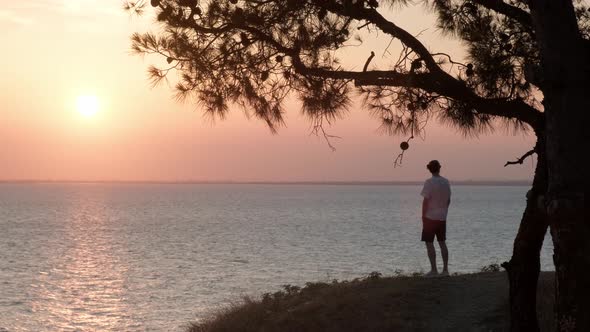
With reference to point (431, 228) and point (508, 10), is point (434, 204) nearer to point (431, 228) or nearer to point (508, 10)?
point (431, 228)

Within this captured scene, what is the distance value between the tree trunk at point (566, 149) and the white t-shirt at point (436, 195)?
6.40 meters

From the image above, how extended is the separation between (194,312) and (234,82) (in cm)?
1627

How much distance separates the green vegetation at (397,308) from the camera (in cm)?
1205

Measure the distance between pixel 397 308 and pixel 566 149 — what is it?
17.9 ft

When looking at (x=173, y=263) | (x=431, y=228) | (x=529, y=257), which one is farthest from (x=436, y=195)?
(x=173, y=263)

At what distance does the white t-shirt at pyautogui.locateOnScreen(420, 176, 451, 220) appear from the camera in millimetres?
14297

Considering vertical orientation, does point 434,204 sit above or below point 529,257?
above

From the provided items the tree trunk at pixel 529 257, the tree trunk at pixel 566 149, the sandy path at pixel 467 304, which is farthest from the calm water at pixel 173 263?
the tree trunk at pixel 566 149

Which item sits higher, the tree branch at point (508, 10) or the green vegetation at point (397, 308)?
the tree branch at point (508, 10)

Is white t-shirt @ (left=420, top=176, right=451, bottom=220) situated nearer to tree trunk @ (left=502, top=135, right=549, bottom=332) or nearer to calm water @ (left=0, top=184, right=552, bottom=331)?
tree trunk @ (left=502, top=135, right=549, bottom=332)

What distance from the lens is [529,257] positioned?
937 cm

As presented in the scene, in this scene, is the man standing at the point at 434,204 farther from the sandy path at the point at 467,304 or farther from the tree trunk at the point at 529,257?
the tree trunk at the point at 529,257

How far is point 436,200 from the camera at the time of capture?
47.2 ft

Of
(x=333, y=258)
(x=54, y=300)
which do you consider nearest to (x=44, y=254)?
(x=333, y=258)
